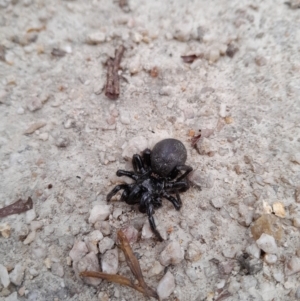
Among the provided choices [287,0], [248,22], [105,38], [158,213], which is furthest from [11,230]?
[287,0]

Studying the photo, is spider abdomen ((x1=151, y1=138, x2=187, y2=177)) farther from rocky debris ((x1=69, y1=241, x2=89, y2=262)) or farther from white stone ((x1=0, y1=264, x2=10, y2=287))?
white stone ((x1=0, y1=264, x2=10, y2=287))

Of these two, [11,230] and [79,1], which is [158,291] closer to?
[11,230]

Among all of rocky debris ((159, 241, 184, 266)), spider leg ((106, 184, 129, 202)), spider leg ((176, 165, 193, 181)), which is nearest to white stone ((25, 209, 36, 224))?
spider leg ((106, 184, 129, 202))

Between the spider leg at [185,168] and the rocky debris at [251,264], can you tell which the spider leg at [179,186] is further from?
the rocky debris at [251,264]

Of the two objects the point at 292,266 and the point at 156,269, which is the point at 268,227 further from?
the point at 156,269

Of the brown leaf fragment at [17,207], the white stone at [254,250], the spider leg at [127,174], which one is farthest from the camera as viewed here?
the spider leg at [127,174]

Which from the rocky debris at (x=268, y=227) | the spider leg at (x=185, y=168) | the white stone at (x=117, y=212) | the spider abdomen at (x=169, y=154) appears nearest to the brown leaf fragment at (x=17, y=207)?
the white stone at (x=117, y=212)
